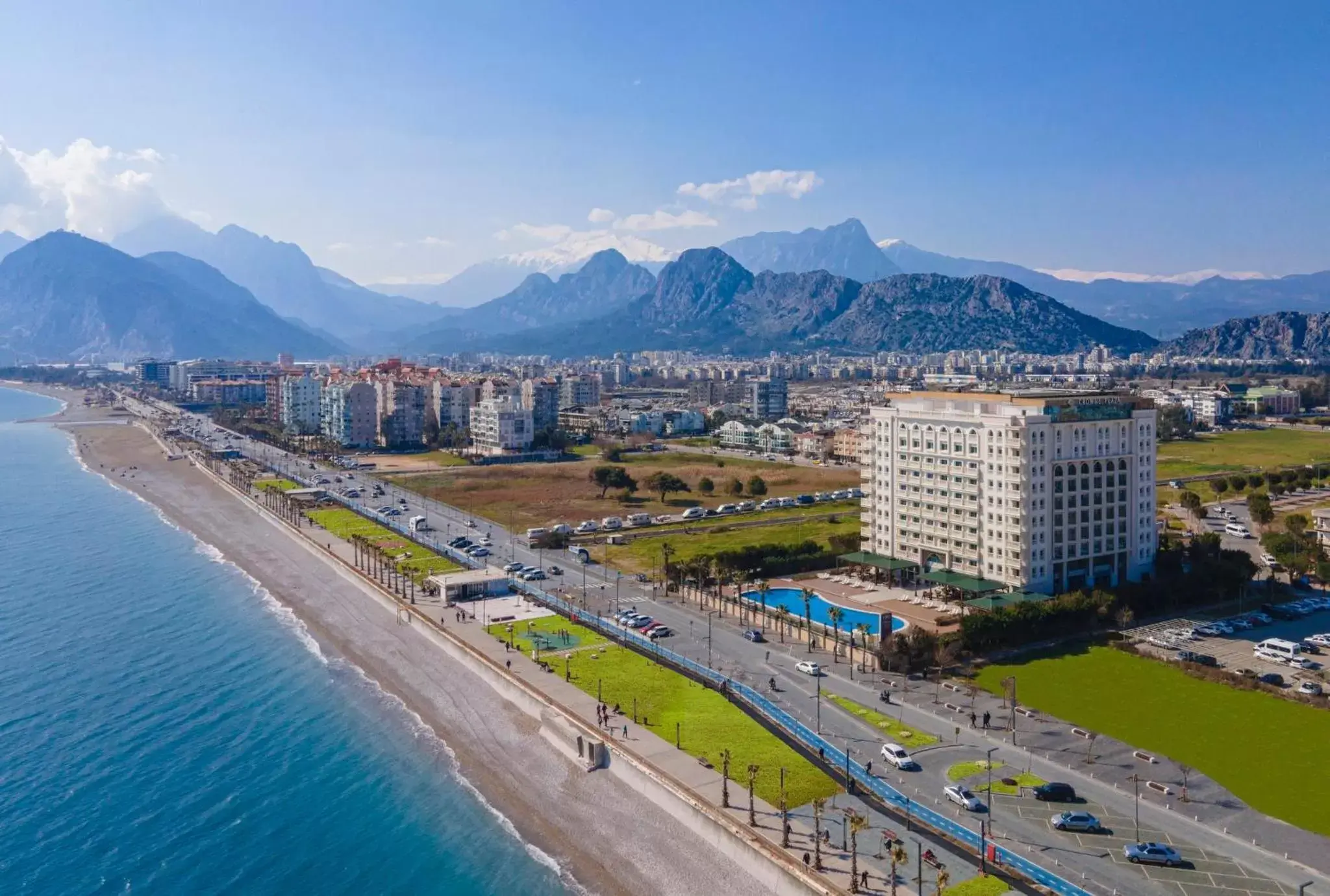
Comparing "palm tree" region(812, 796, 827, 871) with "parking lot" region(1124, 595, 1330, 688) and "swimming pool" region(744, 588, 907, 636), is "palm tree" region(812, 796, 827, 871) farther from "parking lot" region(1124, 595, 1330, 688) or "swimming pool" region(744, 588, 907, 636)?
"parking lot" region(1124, 595, 1330, 688)

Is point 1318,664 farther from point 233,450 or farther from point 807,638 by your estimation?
point 233,450

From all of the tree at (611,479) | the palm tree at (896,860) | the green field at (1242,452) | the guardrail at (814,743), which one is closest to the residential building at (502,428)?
the tree at (611,479)

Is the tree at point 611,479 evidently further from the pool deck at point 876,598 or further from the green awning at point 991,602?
the green awning at point 991,602

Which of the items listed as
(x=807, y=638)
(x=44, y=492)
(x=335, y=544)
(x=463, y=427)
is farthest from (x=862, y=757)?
(x=463, y=427)

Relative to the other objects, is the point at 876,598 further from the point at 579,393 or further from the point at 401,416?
the point at 579,393

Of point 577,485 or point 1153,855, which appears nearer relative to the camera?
point 1153,855

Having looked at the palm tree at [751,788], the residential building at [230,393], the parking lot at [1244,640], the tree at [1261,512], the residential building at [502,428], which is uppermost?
the residential building at [230,393]

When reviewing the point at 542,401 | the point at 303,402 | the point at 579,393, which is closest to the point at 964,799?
the point at 542,401
